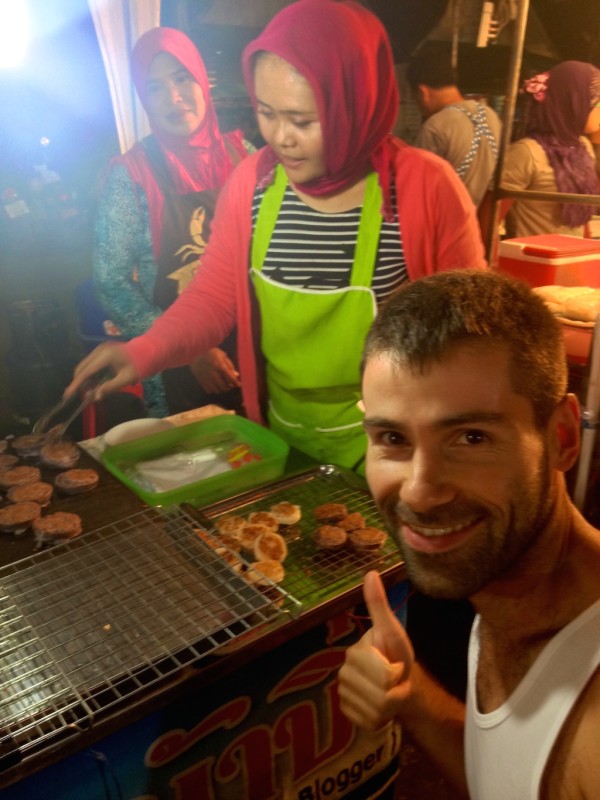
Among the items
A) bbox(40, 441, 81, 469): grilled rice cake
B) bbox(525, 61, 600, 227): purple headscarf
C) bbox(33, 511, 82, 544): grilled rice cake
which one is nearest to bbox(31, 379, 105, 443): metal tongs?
bbox(40, 441, 81, 469): grilled rice cake

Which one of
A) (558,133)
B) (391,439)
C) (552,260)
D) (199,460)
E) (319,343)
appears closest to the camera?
(391,439)

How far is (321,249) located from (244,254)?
15.2 inches

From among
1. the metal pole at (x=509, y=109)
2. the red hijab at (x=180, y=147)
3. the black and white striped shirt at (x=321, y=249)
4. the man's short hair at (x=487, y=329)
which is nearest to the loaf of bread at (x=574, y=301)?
the metal pole at (x=509, y=109)

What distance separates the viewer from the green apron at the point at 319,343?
305 cm

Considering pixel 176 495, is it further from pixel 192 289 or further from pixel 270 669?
pixel 192 289

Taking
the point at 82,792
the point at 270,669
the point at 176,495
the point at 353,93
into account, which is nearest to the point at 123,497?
the point at 176,495

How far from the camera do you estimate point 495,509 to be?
4.81ft

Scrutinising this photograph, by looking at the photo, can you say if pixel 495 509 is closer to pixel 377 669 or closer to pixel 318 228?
pixel 377 669

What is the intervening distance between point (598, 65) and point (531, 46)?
38cm

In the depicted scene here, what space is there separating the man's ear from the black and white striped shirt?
5.28ft

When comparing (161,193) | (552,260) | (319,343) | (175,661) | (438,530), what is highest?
(161,193)

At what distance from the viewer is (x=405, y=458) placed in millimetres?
1559

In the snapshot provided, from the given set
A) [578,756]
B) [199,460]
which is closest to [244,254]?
[199,460]

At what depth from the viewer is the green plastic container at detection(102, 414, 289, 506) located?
2.74 m
